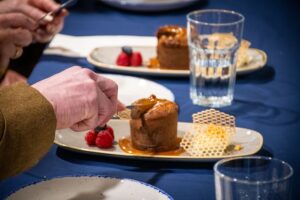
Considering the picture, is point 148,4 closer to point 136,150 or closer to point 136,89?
point 136,89

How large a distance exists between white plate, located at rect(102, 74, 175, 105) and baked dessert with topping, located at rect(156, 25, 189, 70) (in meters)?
0.10

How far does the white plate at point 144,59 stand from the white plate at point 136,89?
4 cm

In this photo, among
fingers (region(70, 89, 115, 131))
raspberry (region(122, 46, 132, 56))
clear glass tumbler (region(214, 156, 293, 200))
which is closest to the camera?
clear glass tumbler (region(214, 156, 293, 200))

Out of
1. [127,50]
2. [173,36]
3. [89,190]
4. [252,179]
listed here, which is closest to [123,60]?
[127,50]

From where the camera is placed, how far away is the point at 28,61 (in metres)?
2.79

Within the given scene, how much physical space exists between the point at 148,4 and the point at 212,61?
67 cm

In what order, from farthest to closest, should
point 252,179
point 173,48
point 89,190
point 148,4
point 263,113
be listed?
point 148,4
point 173,48
point 263,113
point 89,190
point 252,179

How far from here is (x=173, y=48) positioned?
6.42 ft

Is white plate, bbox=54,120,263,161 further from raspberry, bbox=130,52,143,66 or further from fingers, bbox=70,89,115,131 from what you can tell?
raspberry, bbox=130,52,143,66

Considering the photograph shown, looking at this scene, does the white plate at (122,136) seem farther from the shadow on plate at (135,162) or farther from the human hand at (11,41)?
the human hand at (11,41)

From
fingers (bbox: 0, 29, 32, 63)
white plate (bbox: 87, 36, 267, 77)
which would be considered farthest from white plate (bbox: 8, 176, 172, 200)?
fingers (bbox: 0, 29, 32, 63)

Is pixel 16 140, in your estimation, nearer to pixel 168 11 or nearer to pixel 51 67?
pixel 51 67

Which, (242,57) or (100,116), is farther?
(242,57)

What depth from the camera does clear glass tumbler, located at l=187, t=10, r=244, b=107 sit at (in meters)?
1.81
